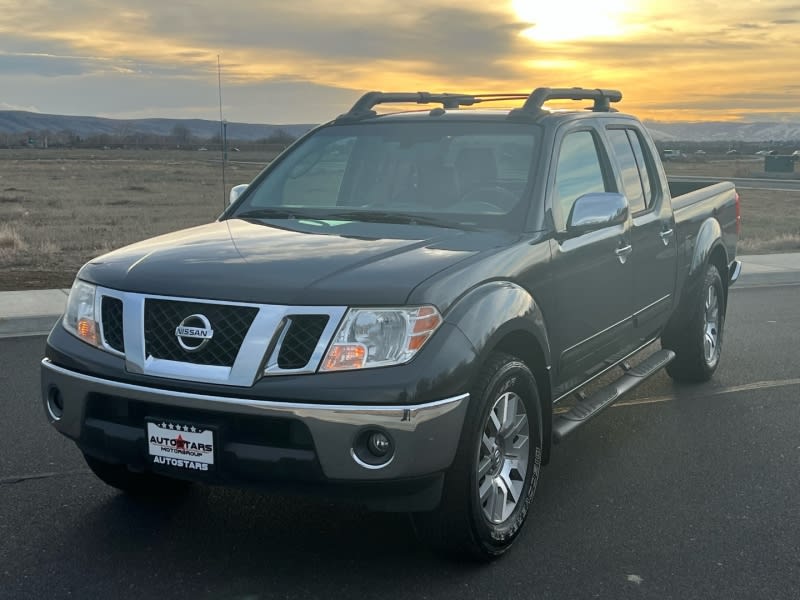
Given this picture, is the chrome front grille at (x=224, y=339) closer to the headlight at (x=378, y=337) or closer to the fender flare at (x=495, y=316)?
the headlight at (x=378, y=337)

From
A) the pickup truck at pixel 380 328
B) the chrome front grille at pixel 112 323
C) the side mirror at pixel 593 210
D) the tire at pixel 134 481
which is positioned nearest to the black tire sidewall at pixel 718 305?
the pickup truck at pixel 380 328

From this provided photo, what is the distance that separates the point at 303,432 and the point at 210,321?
0.55 metres

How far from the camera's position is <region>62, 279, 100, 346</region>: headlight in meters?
3.96

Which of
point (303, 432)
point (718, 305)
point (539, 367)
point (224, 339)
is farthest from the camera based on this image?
point (718, 305)

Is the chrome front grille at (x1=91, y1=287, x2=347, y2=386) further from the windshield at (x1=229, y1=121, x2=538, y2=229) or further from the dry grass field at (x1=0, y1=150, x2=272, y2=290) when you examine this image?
the dry grass field at (x1=0, y1=150, x2=272, y2=290)

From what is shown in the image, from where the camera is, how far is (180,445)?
3654 mm

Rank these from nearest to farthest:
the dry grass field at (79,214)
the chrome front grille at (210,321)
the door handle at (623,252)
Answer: the chrome front grille at (210,321), the door handle at (623,252), the dry grass field at (79,214)

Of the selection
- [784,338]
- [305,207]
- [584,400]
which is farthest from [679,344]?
[305,207]

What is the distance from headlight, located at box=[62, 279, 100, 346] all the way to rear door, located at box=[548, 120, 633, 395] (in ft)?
6.77

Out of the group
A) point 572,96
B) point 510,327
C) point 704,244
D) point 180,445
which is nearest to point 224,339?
point 180,445

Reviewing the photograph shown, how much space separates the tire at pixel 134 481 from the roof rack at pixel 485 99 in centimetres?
234

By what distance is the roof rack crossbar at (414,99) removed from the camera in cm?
579

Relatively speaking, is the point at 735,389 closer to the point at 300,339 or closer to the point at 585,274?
the point at 585,274

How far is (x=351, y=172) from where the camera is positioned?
216 inches
